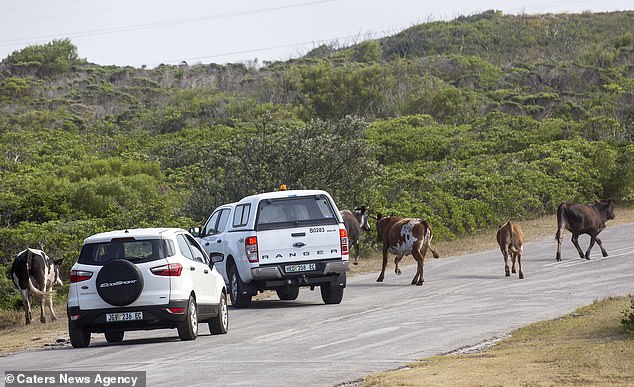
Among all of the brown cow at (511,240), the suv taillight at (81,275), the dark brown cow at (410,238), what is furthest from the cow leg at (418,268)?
the suv taillight at (81,275)

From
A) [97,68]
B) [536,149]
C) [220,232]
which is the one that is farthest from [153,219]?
[97,68]

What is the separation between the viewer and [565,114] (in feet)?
240

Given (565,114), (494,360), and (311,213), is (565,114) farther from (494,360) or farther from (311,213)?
(494,360)

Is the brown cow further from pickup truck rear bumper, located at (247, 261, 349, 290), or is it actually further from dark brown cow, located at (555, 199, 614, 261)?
pickup truck rear bumper, located at (247, 261, 349, 290)

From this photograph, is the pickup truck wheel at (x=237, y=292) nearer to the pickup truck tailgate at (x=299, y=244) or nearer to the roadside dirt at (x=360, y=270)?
the pickup truck tailgate at (x=299, y=244)

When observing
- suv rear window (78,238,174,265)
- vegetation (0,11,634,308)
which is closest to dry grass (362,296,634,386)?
suv rear window (78,238,174,265)

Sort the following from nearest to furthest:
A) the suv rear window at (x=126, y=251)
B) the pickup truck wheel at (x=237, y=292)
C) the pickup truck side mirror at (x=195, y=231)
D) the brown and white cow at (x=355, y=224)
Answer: the suv rear window at (x=126, y=251) < the pickup truck wheel at (x=237, y=292) < the pickup truck side mirror at (x=195, y=231) < the brown and white cow at (x=355, y=224)

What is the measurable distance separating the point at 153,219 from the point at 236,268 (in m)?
14.1

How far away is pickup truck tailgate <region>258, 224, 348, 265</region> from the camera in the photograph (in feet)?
71.6

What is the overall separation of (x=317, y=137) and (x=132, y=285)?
2034 cm

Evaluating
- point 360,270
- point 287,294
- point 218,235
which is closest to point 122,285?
point 218,235

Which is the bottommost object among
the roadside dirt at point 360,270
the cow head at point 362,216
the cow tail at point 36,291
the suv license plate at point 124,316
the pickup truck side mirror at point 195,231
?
the roadside dirt at point 360,270

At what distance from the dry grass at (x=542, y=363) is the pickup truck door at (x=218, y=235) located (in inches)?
340

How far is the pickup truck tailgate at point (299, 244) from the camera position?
71.6ft
